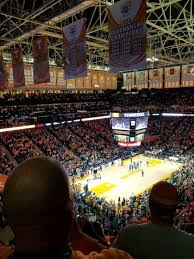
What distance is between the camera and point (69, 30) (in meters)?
10.2

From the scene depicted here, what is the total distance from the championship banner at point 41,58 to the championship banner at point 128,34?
3807 millimetres

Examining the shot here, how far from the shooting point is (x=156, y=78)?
1205 inches

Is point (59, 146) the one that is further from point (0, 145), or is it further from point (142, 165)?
point (142, 165)

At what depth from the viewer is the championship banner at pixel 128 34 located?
783 centimetres

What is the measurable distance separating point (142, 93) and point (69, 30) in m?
34.6

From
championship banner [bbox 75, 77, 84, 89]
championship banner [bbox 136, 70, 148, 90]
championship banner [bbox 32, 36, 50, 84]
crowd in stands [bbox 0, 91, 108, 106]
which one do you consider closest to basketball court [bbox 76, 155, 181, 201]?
championship banner [bbox 75, 77, 84, 89]

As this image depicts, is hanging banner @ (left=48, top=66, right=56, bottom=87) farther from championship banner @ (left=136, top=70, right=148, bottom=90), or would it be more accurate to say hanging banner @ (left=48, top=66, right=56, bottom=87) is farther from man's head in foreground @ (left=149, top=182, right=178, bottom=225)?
man's head in foreground @ (left=149, top=182, right=178, bottom=225)

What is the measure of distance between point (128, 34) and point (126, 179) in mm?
16755

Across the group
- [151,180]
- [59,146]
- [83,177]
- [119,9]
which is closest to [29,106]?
[59,146]

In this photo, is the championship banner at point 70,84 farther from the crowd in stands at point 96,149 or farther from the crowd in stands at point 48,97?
the crowd in stands at point 48,97

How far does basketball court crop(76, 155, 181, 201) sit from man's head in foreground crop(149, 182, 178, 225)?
57.4 ft

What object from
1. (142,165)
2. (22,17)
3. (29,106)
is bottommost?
(142,165)

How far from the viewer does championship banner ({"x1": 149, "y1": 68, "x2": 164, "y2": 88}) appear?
30281 millimetres

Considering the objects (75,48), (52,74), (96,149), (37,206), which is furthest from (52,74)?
(37,206)
